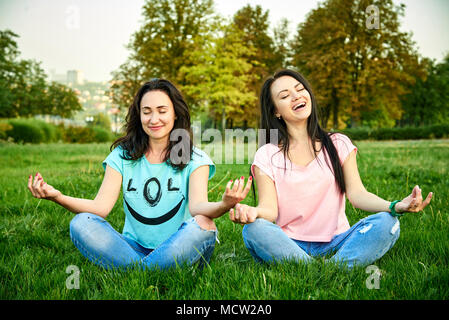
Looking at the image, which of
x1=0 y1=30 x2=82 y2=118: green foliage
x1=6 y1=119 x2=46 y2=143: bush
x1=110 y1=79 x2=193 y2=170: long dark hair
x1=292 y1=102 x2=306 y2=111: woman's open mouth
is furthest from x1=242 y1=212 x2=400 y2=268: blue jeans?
x1=0 y1=30 x2=82 y2=118: green foliage

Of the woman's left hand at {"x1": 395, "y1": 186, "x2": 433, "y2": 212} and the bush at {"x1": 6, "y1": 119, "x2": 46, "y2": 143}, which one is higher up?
the bush at {"x1": 6, "y1": 119, "x2": 46, "y2": 143}

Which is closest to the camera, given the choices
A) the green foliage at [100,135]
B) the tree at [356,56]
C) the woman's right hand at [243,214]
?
the woman's right hand at [243,214]

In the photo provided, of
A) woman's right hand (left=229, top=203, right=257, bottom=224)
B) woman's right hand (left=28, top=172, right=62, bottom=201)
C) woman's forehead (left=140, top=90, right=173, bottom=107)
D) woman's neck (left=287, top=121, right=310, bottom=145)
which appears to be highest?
woman's forehead (left=140, top=90, right=173, bottom=107)

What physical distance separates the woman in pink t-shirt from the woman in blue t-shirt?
38 centimetres

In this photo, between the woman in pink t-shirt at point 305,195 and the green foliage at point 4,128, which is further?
the green foliage at point 4,128

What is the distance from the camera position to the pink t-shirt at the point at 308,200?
2.70 meters

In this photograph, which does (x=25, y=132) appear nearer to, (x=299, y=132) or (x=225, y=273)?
(x=299, y=132)

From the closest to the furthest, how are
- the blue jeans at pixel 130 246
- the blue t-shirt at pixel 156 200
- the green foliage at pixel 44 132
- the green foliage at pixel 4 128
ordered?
the blue jeans at pixel 130 246 → the blue t-shirt at pixel 156 200 → the green foliage at pixel 4 128 → the green foliage at pixel 44 132

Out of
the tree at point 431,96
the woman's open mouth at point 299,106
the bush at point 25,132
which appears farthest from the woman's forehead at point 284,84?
the tree at point 431,96

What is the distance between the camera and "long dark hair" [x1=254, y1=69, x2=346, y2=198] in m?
2.81

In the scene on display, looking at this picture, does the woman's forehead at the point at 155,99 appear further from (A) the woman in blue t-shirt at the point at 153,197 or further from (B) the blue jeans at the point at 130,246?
(B) the blue jeans at the point at 130,246

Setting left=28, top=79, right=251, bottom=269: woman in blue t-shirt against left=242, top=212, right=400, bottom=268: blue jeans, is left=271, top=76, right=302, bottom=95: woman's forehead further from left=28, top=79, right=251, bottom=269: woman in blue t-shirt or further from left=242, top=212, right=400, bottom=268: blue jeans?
left=242, top=212, right=400, bottom=268: blue jeans

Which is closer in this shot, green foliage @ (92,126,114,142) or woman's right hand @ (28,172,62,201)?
woman's right hand @ (28,172,62,201)

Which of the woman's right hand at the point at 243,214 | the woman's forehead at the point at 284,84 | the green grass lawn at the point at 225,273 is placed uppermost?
the woman's forehead at the point at 284,84
